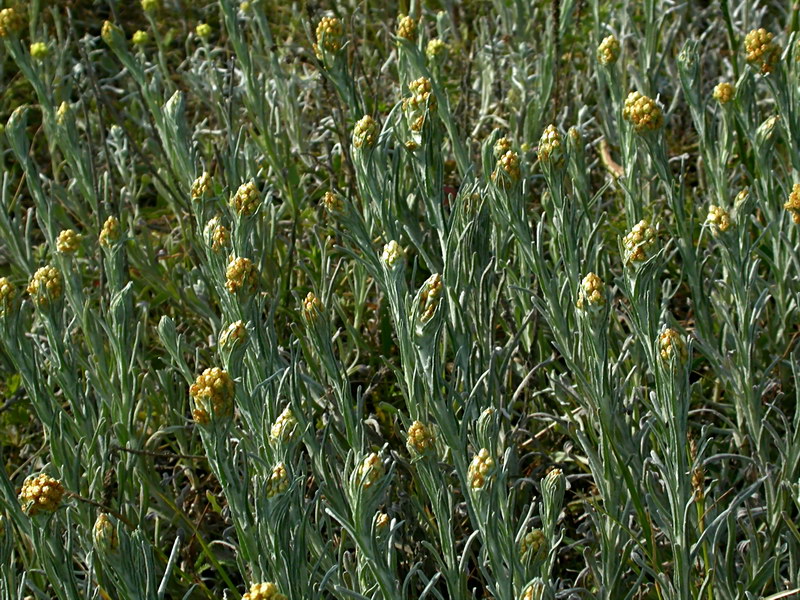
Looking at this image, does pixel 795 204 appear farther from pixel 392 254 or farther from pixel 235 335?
pixel 235 335

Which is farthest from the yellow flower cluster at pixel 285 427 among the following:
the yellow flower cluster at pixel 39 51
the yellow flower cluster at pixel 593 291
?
the yellow flower cluster at pixel 39 51

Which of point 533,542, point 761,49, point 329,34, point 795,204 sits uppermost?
point 329,34

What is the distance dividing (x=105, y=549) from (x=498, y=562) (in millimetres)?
598

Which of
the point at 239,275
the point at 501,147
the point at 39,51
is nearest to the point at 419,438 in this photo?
the point at 239,275

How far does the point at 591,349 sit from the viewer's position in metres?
1.78

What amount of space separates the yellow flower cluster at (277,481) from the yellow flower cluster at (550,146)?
0.81 metres

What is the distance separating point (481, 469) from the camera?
1497 mm

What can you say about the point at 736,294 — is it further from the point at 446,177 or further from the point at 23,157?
the point at 23,157

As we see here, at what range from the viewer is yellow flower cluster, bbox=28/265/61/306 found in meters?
1.91

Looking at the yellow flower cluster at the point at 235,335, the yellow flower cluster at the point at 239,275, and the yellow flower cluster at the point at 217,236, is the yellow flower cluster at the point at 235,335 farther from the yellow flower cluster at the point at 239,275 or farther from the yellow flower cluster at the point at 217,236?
the yellow flower cluster at the point at 217,236

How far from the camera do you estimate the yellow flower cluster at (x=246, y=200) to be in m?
1.86

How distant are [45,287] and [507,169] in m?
0.90

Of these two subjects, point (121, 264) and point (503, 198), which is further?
point (121, 264)

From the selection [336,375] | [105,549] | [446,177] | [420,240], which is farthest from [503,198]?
[446,177]
